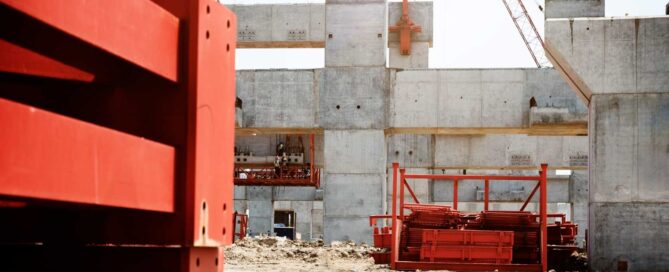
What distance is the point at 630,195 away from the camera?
1423 cm

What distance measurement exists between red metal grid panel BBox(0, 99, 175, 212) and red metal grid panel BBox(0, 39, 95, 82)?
1.88 feet

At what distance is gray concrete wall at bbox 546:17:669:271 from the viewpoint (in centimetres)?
1409

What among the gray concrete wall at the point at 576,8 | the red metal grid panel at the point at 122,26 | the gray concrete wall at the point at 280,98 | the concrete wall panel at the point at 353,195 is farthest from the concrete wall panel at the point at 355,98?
the red metal grid panel at the point at 122,26

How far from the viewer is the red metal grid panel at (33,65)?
279 cm

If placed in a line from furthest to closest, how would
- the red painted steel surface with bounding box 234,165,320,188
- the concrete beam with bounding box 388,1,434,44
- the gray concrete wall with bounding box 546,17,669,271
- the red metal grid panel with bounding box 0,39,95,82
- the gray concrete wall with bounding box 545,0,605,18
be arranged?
1. the concrete beam with bounding box 388,1,434,44
2. the red painted steel surface with bounding box 234,165,320,188
3. the gray concrete wall with bounding box 545,0,605,18
4. the gray concrete wall with bounding box 546,17,669,271
5. the red metal grid panel with bounding box 0,39,95,82

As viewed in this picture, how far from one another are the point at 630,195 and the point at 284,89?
11.7m

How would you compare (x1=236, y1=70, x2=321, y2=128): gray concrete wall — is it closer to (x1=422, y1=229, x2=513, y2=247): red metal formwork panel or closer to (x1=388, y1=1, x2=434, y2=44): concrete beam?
(x1=422, y1=229, x2=513, y2=247): red metal formwork panel

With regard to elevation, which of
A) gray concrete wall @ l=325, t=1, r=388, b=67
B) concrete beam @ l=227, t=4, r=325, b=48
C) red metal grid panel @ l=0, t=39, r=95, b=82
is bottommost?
red metal grid panel @ l=0, t=39, r=95, b=82

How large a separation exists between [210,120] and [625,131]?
502 inches

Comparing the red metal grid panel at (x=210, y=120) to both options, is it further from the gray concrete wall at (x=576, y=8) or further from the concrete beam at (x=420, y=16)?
the concrete beam at (x=420, y=16)

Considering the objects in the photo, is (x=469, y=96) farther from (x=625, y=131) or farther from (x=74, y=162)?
(x=74, y=162)

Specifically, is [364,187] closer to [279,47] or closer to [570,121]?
[570,121]

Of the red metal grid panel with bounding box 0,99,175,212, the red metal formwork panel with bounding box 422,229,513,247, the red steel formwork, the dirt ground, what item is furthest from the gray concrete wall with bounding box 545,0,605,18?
the red metal grid panel with bounding box 0,99,175,212

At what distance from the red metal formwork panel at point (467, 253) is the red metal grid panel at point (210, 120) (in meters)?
11.2
